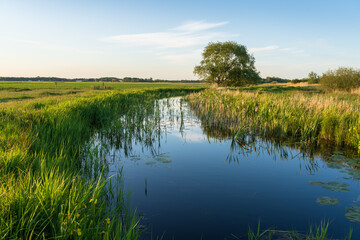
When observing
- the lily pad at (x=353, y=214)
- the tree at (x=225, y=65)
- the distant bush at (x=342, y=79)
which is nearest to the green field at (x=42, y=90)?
the tree at (x=225, y=65)

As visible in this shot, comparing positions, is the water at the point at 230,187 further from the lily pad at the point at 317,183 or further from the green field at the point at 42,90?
the green field at the point at 42,90

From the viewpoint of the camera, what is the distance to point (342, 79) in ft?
110

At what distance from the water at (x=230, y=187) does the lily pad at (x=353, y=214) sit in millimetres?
40

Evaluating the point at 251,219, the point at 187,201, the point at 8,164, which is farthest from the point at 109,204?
the point at 251,219

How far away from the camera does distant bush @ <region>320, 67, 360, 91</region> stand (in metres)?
32.7

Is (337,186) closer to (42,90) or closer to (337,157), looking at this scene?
(337,157)

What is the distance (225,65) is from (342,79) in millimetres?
23193

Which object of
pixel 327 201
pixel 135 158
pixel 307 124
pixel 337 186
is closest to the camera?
pixel 327 201

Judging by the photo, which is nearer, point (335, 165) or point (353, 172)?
point (353, 172)

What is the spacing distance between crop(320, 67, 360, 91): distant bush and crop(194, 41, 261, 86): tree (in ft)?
62.3

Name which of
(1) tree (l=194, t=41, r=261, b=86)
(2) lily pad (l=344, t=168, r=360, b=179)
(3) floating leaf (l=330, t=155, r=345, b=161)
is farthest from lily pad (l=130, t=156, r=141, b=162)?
(1) tree (l=194, t=41, r=261, b=86)

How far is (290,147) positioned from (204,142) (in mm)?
3475

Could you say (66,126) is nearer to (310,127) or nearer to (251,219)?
(251,219)

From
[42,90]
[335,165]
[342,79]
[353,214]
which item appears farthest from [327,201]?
[42,90]
